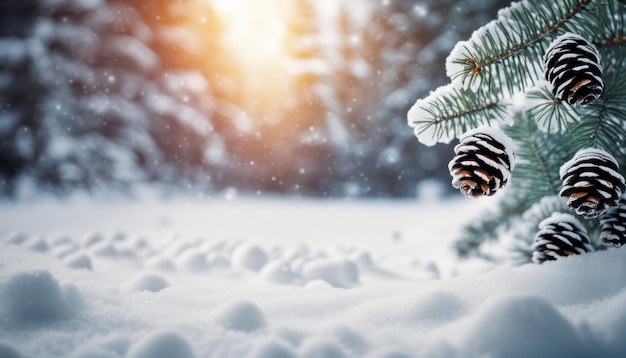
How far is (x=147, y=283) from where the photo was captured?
654mm

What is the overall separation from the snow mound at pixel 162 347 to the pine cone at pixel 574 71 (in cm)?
60

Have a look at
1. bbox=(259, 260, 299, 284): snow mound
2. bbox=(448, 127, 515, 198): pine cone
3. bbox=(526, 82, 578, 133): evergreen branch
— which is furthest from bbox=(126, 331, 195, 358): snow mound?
bbox=(526, 82, 578, 133): evergreen branch

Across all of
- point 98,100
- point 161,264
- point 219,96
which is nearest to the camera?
point 161,264

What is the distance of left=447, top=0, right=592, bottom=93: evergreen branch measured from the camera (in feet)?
1.98

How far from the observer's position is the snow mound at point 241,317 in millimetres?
459

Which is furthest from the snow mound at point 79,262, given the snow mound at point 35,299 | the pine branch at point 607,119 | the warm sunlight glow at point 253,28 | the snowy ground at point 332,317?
the warm sunlight glow at point 253,28

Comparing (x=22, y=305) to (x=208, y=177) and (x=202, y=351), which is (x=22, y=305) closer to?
(x=202, y=351)

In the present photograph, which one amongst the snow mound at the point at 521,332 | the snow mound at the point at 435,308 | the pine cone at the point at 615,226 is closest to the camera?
the snow mound at the point at 521,332

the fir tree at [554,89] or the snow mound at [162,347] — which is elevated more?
the fir tree at [554,89]

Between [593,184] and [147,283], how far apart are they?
72 centimetres

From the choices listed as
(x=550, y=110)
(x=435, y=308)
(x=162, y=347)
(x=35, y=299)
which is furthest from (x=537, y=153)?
(x=35, y=299)

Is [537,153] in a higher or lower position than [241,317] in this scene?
higher

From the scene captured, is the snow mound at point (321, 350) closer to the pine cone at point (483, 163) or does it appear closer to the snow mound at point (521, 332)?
the snow mound at point (521, 332)

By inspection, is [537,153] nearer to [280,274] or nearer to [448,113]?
[448,113]
